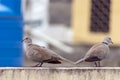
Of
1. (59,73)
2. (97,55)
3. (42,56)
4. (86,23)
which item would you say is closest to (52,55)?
(42,56)

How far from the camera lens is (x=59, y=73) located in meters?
7.45

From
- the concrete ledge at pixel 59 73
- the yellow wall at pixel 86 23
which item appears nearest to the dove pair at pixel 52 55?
the concrete ledge at pixel 59 73

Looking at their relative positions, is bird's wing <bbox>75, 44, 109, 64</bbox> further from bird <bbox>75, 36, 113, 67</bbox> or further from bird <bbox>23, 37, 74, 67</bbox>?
bird <bbox>23, 37, 74, 67</bbox>

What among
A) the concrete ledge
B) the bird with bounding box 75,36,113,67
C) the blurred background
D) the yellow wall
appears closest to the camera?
the concrete ledge

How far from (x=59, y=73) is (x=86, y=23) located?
1076 cm

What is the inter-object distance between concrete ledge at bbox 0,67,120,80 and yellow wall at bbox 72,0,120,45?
10.0 m

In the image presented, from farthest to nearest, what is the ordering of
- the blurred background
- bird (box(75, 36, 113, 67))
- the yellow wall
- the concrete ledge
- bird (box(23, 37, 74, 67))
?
1. the yellow wall
2. the blurred background
3. bird (box(75, 36, 113, 67))
4. bird (box(23, 37, 74, 67))
5. the concrete ledge

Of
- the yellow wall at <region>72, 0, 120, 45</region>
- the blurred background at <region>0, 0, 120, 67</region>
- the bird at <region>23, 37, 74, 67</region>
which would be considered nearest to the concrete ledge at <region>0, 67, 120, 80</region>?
the bird at <region>23, 37, 74, 67</region>

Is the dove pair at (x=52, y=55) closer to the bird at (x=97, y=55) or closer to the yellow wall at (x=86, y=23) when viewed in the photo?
the bird at (x=97, y=55)

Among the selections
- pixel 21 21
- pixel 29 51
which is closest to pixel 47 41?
pixel 21 21

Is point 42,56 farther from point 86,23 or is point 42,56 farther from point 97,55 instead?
point 86,23

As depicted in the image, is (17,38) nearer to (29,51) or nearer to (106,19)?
(29,51)

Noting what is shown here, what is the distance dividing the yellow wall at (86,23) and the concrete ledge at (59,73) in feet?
32.9

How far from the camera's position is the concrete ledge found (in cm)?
736
